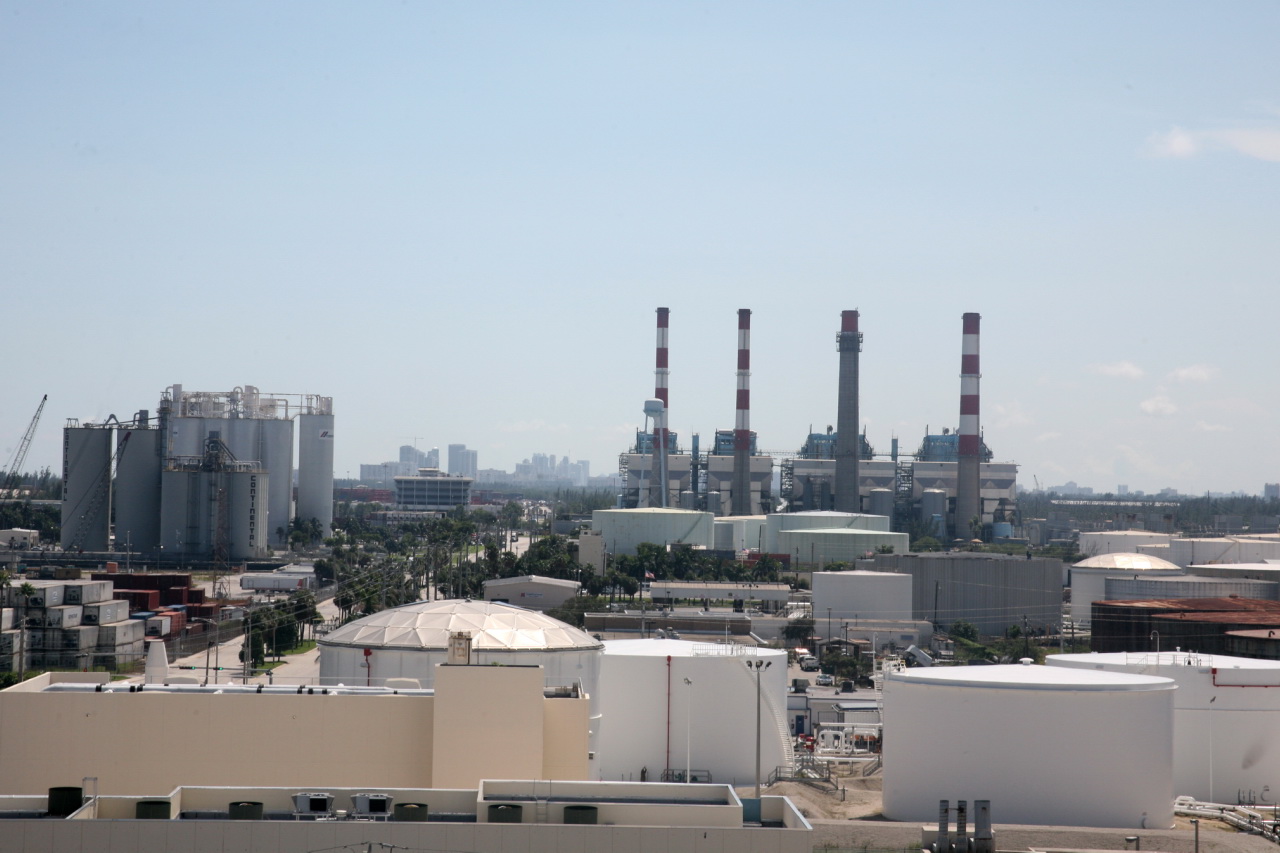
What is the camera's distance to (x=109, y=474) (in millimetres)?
76500

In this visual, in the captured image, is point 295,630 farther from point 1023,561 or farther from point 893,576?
point 1023,561

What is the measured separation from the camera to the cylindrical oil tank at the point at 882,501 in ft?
315

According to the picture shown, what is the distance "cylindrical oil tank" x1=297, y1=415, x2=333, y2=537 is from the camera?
319 feet

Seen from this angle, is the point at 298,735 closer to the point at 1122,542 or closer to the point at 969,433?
the point at 1122,542

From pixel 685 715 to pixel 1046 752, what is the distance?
695 cm

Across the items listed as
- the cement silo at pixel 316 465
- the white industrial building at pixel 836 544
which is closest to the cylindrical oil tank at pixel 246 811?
the white industrial building at pixel 836 544

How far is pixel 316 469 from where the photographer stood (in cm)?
9838

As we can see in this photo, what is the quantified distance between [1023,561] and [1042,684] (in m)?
33.1

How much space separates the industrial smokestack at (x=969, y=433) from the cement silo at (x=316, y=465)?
143ft

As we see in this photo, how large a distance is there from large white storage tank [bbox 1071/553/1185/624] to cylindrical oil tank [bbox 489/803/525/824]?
1841 inches

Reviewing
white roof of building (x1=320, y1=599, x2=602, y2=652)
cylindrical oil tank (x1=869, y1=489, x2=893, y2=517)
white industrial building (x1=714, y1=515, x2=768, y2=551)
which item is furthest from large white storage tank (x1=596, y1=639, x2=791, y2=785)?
cylindrical oil tank (x1=869, y1=489, x2=893, y2=517)

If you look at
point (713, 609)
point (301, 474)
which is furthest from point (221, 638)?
point (301, 474)

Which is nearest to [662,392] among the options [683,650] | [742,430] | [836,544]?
[742,430]

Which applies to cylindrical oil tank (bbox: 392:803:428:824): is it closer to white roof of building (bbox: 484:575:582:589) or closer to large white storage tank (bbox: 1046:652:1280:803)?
large white storage tank (bbox: 1046:652:1280:803)
